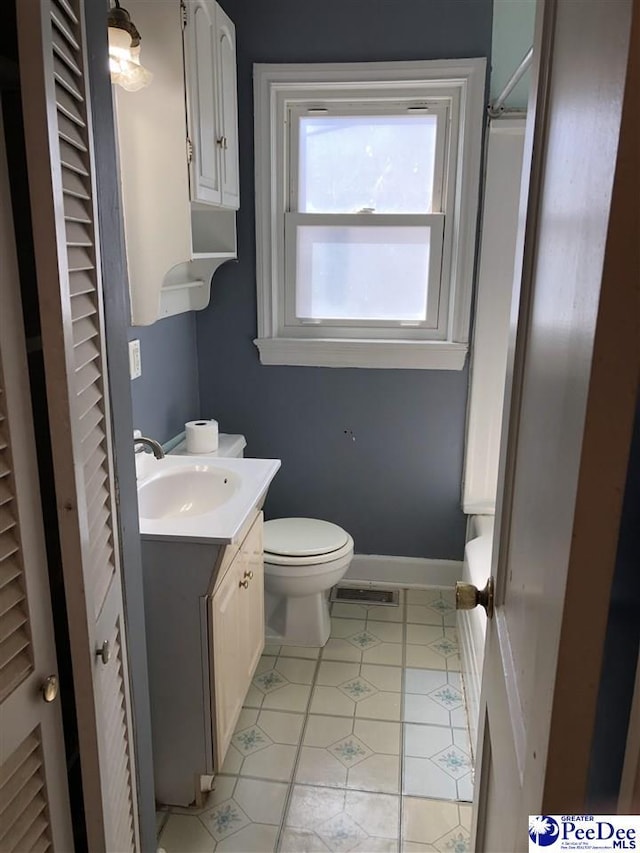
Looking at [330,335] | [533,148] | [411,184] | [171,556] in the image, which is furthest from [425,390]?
[533,148]

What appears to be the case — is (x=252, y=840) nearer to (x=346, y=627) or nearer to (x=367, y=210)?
(x=346, y=627)

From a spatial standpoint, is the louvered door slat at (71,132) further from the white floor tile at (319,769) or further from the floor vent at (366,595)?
the floor vent at (366,595)

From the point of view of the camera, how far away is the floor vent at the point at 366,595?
297 centimetres

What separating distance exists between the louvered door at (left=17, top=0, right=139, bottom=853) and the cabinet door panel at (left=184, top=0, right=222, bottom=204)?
1067 mm

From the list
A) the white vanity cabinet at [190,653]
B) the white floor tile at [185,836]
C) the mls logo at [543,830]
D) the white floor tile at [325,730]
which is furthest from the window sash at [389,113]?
the mls logo at [543,830]

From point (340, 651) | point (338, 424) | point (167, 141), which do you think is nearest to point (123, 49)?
point (167, 141)

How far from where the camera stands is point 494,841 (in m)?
1.02

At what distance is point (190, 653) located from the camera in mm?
1754

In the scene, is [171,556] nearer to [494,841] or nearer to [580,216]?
[494,841]

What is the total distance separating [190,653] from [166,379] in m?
1.17

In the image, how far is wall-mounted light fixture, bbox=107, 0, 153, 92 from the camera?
4.79ft

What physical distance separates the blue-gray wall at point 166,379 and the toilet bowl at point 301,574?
584mm

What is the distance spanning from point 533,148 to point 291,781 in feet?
5.97

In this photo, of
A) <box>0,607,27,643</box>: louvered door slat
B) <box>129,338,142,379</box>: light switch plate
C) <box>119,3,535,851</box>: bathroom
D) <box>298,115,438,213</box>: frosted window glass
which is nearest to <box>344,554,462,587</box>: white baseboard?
<box>119,3,535,851</box>: bathroom
